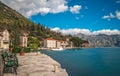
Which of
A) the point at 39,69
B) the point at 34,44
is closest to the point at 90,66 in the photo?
the point at 39,69

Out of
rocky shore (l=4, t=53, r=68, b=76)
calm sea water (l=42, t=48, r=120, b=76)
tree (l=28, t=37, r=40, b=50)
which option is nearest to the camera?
rocky shore (l=4, t=53, r=68, b=76)

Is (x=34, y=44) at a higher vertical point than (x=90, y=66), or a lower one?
higher

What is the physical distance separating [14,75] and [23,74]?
1.77m

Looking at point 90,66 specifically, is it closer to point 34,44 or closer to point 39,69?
point 39,69

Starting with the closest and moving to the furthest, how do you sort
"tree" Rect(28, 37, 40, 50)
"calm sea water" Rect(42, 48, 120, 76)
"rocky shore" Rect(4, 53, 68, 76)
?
"rocky shore" Rect(4, 53, 68, 76), "calm sea water" Rect(42, 48, 120, 76), "tree" Rect(28, 37, 40, 50)

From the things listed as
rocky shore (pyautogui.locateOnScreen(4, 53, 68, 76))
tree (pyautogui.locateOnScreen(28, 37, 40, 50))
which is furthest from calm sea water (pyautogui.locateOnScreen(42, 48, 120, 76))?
tree (pyautogui.locateOnScreen(28, 37, 40, 50))

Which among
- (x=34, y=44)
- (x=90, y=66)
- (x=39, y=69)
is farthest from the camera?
(x=34, y=44)

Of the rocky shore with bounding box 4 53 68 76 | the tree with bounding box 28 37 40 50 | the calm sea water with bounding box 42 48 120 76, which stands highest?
the tree with bounding box 28 37 40 50

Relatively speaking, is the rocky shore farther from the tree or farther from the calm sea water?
the tree

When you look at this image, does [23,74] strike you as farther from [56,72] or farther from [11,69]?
[56,72]

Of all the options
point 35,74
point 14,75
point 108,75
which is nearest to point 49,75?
point 35,74

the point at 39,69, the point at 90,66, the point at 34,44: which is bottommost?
the point at 90,66

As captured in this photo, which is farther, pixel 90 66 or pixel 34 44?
pixel 34 44

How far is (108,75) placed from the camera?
43.3 meters
